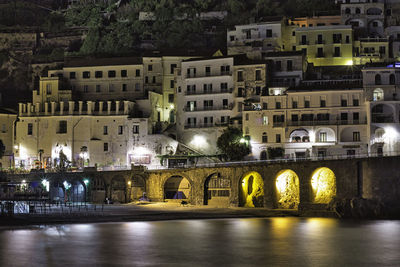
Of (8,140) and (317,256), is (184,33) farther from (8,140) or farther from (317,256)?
(317,256)

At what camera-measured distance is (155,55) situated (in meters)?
98.1

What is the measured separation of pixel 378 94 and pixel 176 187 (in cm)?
2768

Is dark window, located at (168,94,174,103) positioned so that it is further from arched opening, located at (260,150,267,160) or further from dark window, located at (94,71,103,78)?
arched opening, located at (260,150,267,160)

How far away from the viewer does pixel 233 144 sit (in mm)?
81500

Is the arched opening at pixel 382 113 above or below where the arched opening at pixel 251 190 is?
above

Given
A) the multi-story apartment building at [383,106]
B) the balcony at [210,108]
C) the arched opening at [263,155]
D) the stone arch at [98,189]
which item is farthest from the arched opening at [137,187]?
the multi-story apartment building at [383,106]

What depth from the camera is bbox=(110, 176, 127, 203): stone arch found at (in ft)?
278

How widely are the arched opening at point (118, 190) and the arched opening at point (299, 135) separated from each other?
21695 millimetres

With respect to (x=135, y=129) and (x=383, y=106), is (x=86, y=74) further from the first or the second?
(x=383, y=106)

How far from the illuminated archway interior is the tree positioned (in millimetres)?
7569

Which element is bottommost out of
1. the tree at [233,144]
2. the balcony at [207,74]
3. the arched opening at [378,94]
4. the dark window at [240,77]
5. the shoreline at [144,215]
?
the shoreline at [144,215]

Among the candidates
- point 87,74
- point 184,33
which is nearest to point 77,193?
point 87,74

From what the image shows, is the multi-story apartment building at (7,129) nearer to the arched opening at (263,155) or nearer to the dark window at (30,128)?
the dark window at (30,128)

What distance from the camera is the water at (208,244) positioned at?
1753 inches
